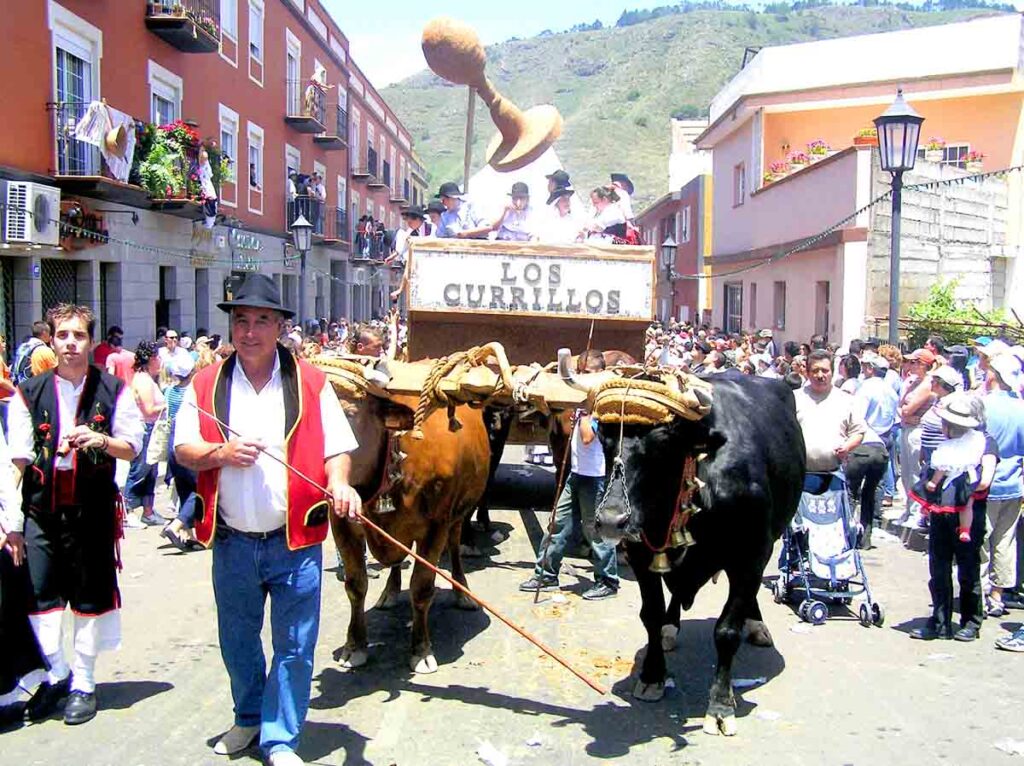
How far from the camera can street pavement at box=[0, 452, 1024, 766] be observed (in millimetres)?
4973

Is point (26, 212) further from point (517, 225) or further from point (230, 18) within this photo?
point (230, 18)

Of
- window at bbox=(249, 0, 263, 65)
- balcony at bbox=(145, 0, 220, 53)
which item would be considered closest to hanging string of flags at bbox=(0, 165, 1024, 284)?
balcony at bbox=(145, 0, 220, 53)

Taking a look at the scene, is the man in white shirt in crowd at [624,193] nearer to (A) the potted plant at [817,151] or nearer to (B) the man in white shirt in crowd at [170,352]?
(B) the man in white shirt in crowd at [170,352]

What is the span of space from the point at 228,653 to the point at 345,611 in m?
2.72

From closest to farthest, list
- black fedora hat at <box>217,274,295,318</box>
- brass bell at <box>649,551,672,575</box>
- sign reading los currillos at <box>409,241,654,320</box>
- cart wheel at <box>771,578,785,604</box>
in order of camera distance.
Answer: black fedora hat at <box>217,274,295,318</box> < brass bell at <box>649,551,672,575</box> < cart wheel at <box>771,578,785,604</box> < sign reading los currillos at <box>409,241,654,320</box>

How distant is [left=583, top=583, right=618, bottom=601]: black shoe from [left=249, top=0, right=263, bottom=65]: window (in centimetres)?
2085

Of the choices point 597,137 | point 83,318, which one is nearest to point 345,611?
point 83,318

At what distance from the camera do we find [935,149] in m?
20.3

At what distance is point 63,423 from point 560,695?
3.09 metres

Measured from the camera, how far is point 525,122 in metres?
11.2

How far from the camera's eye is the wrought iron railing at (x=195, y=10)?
18562 millimetres

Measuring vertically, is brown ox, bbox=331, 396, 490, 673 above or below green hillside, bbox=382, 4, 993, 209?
below

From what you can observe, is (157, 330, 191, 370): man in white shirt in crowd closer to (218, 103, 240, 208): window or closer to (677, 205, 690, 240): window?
(218, 103, 240, 208): window

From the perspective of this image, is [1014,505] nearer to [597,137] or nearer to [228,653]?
[228,653]
